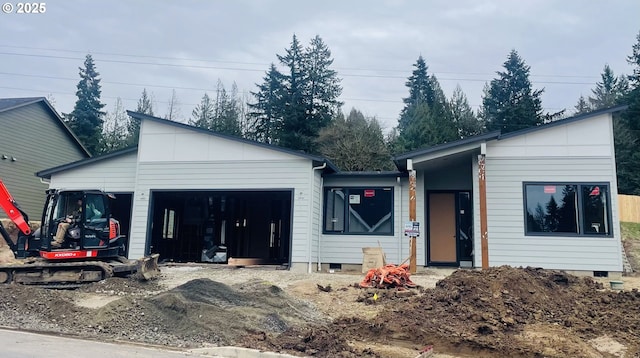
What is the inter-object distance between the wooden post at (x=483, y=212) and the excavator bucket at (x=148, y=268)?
26.0 ft

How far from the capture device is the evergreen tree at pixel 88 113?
128 ft

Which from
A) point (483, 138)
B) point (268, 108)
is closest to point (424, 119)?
point (268, 108)

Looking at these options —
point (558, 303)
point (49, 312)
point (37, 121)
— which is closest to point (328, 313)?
point (558, 303)

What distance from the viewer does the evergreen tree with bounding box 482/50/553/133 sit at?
116 ft

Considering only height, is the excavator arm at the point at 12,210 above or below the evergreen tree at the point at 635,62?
below

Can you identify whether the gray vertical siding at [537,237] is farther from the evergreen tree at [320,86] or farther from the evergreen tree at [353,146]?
the evergreen tree at [320,86]

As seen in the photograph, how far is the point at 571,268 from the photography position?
513 inches

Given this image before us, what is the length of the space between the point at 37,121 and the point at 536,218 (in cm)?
2185

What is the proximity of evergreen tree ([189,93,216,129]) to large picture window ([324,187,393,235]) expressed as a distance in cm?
2711

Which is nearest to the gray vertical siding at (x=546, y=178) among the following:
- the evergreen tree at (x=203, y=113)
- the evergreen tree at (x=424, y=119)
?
the evergreen tree at (x=424, y=119)

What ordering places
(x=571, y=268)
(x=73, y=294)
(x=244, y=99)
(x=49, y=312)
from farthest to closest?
(x=244, y=99), (x=571, y=268), (x=73, y=294), (x=49, y=312)

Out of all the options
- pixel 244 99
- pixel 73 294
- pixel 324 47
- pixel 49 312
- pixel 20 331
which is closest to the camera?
pixel 20 331

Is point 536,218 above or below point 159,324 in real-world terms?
above

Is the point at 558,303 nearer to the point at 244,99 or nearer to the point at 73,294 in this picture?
the point at 73,294
